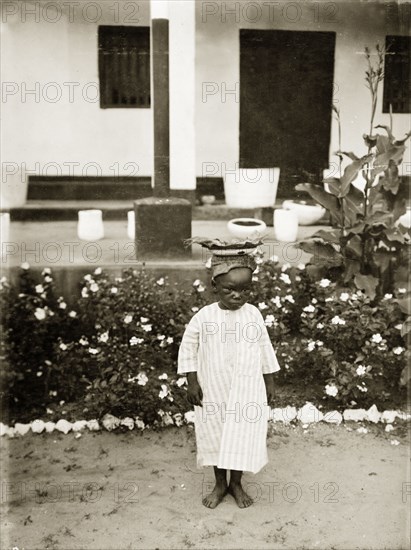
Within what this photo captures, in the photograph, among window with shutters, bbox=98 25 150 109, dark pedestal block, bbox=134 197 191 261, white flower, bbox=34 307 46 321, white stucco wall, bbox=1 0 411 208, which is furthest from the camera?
window with shutters, bbox=98 25 150 109

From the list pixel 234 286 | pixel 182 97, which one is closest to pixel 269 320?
pixel 234 286

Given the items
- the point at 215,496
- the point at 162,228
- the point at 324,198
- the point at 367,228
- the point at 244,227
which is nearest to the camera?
Result: the point at 215,496

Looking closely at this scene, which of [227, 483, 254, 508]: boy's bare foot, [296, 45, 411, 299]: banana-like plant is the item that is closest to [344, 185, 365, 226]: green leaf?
[296, 45, 411, 299]: banana-like plant

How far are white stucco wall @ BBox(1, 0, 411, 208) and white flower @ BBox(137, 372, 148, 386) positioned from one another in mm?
5069

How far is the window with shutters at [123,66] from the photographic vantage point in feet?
30.2

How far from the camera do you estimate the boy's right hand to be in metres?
3.59

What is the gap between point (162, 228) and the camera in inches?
247

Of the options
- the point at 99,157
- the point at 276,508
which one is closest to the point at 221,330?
the point at 276,508

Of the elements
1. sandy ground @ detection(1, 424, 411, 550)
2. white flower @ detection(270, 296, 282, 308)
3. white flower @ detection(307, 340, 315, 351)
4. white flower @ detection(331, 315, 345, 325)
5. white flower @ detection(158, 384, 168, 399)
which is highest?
white flower @ detection(270, 296, 282, 308)

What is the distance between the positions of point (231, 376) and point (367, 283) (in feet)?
7.26

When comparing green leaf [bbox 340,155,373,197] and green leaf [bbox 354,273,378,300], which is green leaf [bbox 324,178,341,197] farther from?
green leaf [bbox 354,273,378,300]

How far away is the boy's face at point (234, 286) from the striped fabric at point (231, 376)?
0.30ft

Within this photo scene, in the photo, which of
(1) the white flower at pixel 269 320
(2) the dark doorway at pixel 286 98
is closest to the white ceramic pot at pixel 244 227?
(1) the white flower at pixel 269 320

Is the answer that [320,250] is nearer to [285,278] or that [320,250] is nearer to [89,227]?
[285,278]
